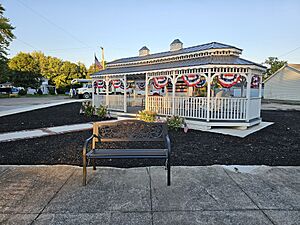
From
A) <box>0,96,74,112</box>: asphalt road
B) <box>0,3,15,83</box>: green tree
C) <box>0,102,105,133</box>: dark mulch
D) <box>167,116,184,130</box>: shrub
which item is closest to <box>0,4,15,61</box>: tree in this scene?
<box>0,3,15,83</box>: green tree

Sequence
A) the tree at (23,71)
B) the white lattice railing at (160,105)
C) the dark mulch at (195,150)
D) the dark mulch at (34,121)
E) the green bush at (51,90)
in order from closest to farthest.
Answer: the dark mulch at (195,150)
the dark mulch at (34,121)
the white lattice railing at (160,105)
the tree at (23,71)
the green bush at (51,90)

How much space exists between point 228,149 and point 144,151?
312 centimetres

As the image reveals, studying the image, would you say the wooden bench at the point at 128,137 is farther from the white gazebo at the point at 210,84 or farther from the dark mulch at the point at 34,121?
the dark mulch at the point at 34,121

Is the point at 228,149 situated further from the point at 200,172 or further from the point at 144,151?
the point at 144,151

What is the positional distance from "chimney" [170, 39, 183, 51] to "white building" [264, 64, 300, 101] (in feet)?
66.0

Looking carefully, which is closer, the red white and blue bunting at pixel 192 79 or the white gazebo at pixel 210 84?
the white gazebo at pixel 210 84

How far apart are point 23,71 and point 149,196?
4455 cm

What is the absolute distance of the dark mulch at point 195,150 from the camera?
469 centimetres

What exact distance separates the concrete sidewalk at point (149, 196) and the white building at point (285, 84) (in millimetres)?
26643

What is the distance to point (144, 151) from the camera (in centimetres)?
364

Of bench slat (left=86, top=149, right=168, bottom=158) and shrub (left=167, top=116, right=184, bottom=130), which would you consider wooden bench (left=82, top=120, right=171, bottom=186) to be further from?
shrub (left=167, top=116, right=184, bottom=130)

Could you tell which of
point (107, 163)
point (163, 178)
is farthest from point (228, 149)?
point (107, 163)

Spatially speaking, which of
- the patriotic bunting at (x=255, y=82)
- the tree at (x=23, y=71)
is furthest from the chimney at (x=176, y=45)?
the tree at (x=23, y=71)

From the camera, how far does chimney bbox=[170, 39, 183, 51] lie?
1279cm
